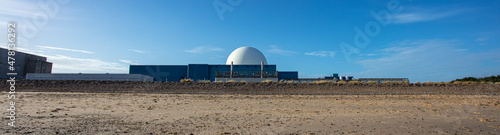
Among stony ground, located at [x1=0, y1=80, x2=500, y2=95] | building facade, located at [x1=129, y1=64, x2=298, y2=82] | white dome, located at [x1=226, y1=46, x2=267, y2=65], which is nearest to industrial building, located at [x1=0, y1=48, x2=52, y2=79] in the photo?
building facade, located at [x1=129, y1=64, x2=298, y2=82]

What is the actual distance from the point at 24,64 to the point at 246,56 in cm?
3250

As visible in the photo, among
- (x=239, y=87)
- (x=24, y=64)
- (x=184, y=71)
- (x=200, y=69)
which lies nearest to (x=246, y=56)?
(x=200, y=69)

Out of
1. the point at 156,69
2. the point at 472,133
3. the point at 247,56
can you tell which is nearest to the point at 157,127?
the point at 472,133

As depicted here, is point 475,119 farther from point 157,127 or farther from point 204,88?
point 204,88

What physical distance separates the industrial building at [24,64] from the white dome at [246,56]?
2872 centimetres

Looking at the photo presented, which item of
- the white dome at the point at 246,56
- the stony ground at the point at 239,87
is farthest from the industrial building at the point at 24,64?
the white dome at the point at 246,56

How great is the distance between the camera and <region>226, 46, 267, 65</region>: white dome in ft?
139

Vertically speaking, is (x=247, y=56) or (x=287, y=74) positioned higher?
(x=247, y=56)

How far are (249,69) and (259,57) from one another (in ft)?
16.0

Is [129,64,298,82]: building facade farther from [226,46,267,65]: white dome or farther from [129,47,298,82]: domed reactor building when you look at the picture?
[226,46,267,65]: white dome

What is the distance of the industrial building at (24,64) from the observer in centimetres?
3194

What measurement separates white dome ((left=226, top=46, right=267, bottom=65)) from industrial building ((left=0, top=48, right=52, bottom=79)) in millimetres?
28719

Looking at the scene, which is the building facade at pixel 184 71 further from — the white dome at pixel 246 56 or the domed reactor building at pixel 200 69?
the white dome at pixel 246 56

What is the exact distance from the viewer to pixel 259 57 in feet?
144
